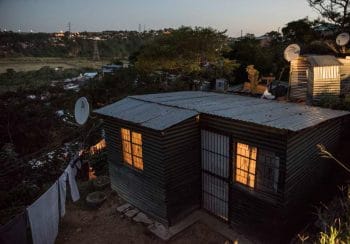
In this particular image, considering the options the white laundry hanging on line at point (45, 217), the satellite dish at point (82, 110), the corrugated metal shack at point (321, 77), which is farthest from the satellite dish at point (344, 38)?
the white laundry hanging on line at point (45, 217)

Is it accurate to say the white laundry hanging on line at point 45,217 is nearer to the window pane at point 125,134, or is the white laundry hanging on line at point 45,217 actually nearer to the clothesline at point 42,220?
the clothesline at point 42,220

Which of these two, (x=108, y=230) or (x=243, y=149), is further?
(x=108, y=230)

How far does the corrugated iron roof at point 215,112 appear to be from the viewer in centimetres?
792

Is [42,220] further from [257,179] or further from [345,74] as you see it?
[345,74]

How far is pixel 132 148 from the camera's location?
10188 mm

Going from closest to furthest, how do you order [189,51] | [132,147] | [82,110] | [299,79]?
[132,147], [82,110], [299,79], [189,51]

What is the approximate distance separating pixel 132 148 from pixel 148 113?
4.77ft

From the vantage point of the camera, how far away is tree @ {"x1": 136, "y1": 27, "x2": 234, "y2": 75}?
27.2m

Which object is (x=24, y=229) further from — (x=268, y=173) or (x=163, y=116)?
(x=268, y=173)

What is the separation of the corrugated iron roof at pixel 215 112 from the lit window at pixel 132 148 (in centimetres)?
68

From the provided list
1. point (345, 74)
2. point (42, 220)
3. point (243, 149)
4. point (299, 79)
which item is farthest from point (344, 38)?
point (42, 220)

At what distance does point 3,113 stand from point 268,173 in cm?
2928

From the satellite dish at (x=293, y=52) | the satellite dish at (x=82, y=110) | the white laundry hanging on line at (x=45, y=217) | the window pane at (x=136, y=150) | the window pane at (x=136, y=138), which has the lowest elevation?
the white laundry hanging on line at (x=45, y=217)

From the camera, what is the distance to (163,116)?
9.35 meters
